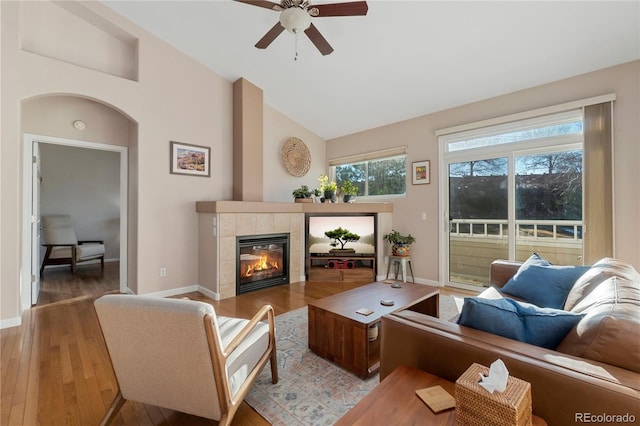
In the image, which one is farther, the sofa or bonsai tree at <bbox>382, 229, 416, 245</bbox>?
bonsai tree at <bbox>382, 229, 416, 245</bbox>

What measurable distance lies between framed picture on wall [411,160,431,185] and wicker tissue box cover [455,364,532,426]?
3809mm

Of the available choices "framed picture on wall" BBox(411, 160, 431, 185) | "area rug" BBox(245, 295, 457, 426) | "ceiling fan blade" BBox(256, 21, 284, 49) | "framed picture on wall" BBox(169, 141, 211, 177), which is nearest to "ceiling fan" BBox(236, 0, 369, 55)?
"ceiling fan blade" BBox(256, 21, 284, 49)

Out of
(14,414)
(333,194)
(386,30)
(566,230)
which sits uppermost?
(386,30)

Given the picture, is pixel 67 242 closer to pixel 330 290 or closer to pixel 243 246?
pixel 243 246

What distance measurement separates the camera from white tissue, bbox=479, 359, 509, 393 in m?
0.83

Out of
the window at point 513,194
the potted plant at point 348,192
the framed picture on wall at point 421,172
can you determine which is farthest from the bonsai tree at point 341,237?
the window at point 513,194

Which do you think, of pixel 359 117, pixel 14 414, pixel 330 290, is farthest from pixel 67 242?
pixel 359 117

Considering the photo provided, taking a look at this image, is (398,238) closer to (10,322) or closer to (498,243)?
(498,243)

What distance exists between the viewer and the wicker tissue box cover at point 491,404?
78cm

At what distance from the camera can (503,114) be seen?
3.69 metres

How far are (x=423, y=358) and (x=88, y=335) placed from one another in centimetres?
304

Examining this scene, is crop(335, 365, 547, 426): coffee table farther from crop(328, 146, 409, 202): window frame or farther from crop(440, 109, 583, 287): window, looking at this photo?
crop(328, 146, 409, 202): window frame

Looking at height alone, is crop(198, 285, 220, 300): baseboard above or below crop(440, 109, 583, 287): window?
below

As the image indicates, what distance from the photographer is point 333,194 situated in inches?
191
